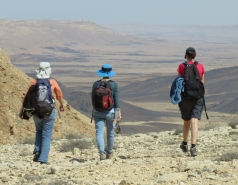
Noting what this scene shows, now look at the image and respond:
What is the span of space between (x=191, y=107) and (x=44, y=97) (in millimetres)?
1972

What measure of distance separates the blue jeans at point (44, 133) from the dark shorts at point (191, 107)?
5.66ft

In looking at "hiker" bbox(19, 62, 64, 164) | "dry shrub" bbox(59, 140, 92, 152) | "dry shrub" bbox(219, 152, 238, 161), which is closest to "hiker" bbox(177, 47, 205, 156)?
"dry shrub" bbox(219, 152, 238, 161)

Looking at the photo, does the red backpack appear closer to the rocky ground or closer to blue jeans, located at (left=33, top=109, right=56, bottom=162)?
blue jeans, located at (left=33, top=109, right=56, bottom=162)

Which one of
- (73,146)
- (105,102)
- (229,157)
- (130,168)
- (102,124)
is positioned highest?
(105,102)

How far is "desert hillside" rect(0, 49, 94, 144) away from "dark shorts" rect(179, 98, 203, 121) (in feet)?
17.2

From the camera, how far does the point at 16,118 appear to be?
1456cm

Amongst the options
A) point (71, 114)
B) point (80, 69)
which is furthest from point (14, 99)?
point (80, 69)

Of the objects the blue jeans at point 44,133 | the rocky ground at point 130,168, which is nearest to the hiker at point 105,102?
the rocky ground at point 130,168

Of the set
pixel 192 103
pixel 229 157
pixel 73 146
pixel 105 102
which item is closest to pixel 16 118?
pixel 73 146

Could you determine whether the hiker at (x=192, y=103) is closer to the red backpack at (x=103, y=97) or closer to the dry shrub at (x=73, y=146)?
the red backpack at (x=103, y=97)

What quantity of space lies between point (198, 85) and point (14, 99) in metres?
9.08

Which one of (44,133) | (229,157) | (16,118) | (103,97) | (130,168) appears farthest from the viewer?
(16,118)

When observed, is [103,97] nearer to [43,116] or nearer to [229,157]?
[43,116]

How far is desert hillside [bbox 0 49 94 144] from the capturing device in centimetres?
1242
